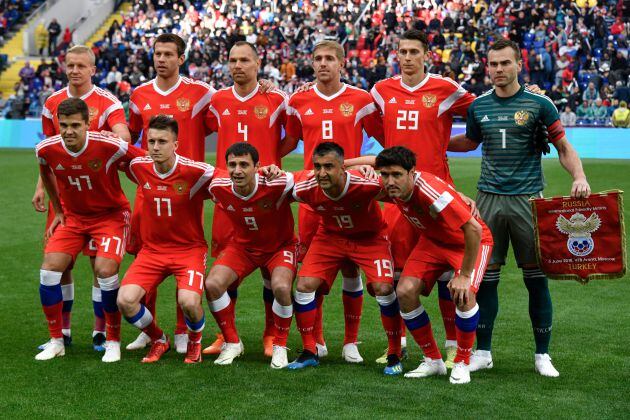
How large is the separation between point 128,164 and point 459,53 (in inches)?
869

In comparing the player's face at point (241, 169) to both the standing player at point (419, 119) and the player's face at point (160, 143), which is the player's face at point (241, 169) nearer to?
the player's face at point (160, 143)

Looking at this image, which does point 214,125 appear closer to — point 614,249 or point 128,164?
point 128,164

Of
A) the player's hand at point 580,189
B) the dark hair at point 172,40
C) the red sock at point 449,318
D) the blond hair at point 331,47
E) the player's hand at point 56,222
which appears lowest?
the red sock at point 449,318

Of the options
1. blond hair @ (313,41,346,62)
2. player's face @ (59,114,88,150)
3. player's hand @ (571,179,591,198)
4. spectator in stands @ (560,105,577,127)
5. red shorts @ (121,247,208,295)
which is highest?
blond hair @ (313,41,346,62)

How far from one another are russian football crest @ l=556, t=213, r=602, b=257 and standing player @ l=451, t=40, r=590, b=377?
0.25 meters

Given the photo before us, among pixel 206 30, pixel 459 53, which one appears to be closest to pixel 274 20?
pixel 206 30

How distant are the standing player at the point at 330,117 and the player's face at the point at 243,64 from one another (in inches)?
18.0

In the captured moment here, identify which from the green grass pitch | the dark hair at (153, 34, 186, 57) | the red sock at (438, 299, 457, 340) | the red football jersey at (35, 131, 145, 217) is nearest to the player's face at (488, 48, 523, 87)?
the red sock at (438, 299, 457, 340)

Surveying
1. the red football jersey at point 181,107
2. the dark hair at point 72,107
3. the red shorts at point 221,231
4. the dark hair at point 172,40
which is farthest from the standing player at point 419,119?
the dark hair at point 72,107

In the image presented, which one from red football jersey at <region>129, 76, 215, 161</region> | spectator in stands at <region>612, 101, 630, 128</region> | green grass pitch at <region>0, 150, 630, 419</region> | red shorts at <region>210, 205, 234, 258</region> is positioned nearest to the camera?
green grass pitch at <region>0, 150, 630, 419</region>

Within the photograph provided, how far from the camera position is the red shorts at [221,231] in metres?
7.54

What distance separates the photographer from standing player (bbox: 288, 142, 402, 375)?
6.73 meters

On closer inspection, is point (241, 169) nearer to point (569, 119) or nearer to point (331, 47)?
point (331, 47)

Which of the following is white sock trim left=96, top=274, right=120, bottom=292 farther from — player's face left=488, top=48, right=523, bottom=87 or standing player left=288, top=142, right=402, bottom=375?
player's face left=488, top=48, right=523, bottom=87
